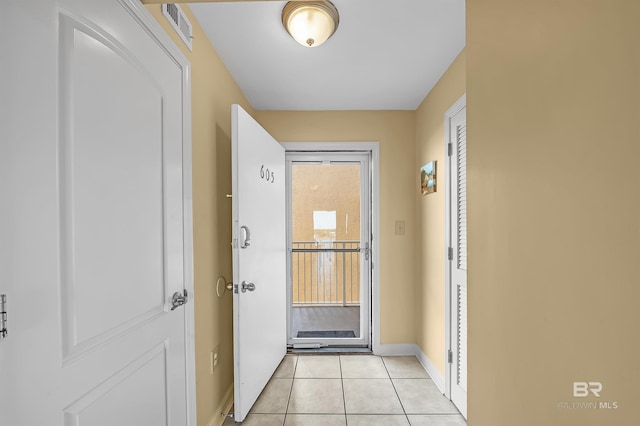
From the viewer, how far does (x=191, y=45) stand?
162cm

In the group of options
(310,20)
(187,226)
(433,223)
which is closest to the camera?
(187,226)

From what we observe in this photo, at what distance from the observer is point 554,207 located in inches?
25.9

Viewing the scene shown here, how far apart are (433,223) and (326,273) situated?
1.28 m

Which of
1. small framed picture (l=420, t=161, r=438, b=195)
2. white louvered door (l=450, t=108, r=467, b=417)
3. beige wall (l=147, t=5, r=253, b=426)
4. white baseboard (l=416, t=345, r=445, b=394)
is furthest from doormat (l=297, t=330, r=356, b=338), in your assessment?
small framed picture (l=420, t=161, r=438, b=195)

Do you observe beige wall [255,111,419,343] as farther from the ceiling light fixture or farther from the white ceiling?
the ceiling light fixture

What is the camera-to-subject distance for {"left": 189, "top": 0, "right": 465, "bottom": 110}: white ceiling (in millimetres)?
1607

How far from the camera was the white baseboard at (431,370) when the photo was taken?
2391mm

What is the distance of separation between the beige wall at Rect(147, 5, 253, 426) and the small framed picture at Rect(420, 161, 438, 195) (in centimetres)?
161

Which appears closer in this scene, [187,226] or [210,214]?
[187,226]

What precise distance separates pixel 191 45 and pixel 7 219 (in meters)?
1.33

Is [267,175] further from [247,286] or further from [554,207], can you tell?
[554,207]

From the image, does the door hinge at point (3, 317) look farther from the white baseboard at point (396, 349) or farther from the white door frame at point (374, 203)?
the white baseboard at point (396, 349)

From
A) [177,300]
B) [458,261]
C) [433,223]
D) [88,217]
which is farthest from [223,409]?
[433,223]

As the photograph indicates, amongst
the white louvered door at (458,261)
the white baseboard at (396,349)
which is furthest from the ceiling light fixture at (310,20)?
the white baseboard at (396,349)
